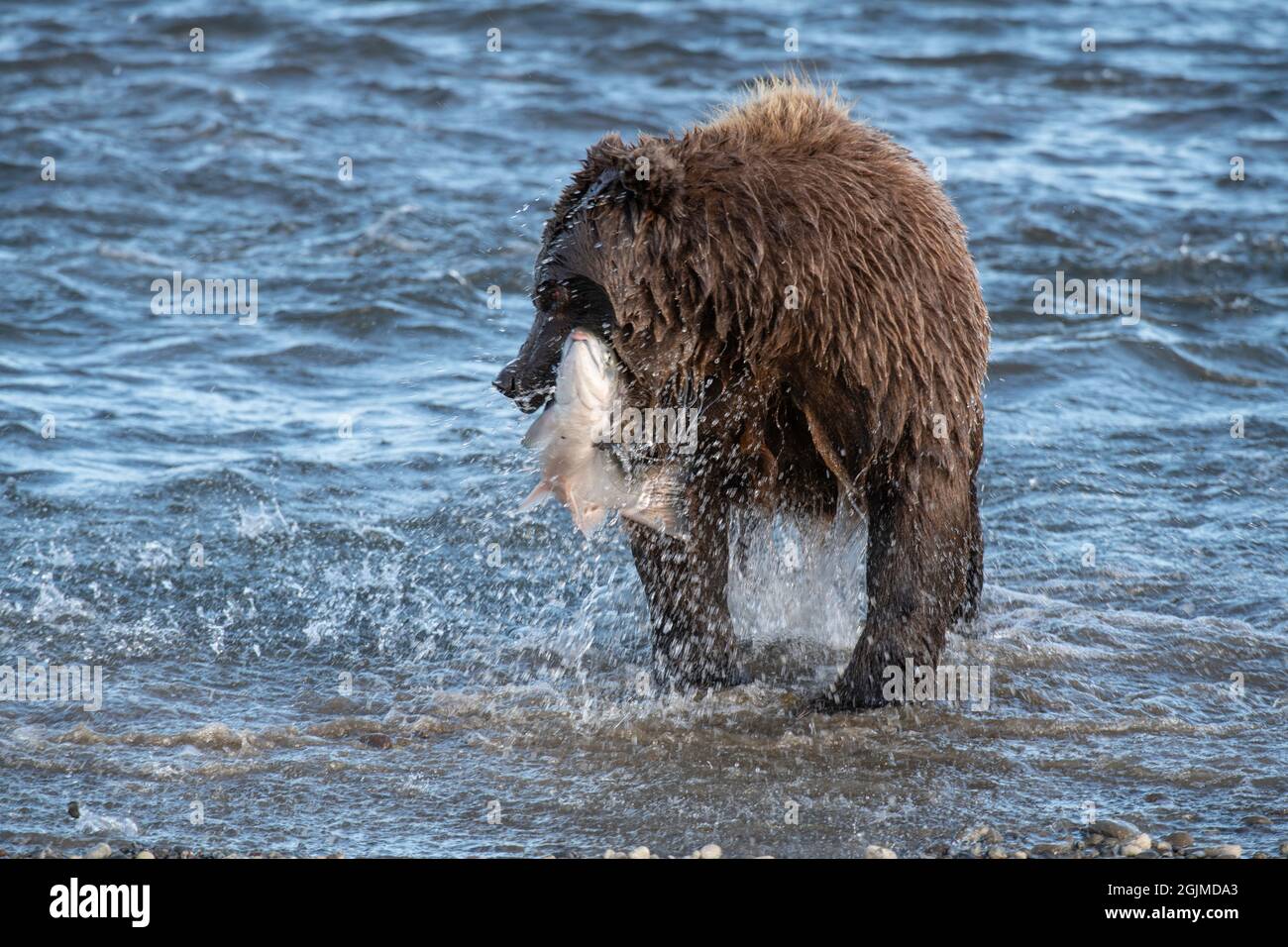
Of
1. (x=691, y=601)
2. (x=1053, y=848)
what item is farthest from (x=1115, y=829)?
(x=691, y=601)

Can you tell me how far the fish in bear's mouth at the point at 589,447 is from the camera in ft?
16.7

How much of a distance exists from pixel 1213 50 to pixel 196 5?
417 inches

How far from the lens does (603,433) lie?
5.22m

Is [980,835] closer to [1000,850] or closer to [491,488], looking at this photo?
[1000,850]

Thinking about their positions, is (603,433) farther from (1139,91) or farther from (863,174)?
(1139,91)

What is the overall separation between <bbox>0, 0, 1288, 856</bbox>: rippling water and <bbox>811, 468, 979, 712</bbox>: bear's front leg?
0.17m

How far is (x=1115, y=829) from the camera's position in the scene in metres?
4.89

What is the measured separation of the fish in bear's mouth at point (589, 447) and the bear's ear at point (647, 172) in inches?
18.6

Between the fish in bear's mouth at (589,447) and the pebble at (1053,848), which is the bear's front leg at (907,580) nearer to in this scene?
the fish in bear's mouth at (589,447)

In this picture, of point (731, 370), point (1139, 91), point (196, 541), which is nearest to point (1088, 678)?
point (731, 370)

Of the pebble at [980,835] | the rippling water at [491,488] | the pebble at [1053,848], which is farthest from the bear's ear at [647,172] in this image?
the pebble at [1053,848]

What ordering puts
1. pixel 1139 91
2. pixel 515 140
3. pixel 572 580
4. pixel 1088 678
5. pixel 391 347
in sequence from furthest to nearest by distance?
pixel 1139 91, pixel 515 140, pixel 391 347, pixel 572 580, pixel 1088 678

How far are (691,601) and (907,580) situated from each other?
80cm

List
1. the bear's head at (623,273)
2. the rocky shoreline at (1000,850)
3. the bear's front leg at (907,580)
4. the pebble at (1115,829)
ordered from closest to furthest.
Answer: the rocky shoreline at (1000,850) → the pebble at (1115,829) → the bear's head at (623,273) → the bear's front leg at (907,580)
